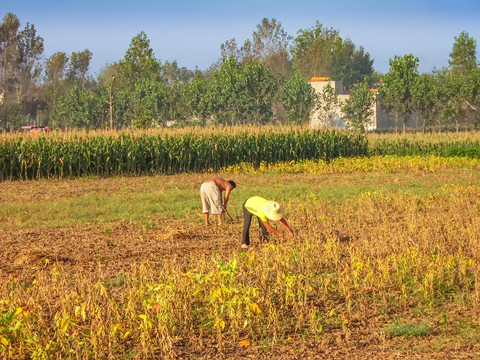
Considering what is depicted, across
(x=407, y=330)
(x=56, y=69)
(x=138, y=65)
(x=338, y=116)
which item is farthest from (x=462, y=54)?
(x=407, y=330)

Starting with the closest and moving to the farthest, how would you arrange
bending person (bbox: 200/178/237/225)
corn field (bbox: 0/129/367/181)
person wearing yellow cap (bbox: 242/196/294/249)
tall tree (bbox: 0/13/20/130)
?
1. person wearing yellow cap (bbox: 242/196/294/249)
2. bending person (bbox: 200/178/237/225)
3. corn field (bbox: 0/129/367/181)
4. tall tree (bbox: 0/13/20/130)

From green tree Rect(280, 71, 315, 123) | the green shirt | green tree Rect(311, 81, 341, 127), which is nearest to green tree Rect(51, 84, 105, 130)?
green tree Rect(280, 71, 315, 123)

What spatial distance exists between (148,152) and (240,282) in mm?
16993

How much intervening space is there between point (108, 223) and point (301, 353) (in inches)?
305

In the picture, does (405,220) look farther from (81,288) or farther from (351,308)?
(81,288)

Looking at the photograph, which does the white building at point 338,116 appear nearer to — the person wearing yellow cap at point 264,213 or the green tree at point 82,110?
the green tree at point 82,110

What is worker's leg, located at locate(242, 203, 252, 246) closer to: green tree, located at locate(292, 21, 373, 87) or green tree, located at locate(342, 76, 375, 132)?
green tree, located at locate(342, 76, 375, 132)

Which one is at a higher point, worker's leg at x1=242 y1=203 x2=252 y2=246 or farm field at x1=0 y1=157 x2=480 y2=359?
worker's leg at x1=242 y1=203 x2=252 y2=246

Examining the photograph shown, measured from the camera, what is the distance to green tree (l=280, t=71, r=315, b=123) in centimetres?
5812

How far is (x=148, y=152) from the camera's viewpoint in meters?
23.7

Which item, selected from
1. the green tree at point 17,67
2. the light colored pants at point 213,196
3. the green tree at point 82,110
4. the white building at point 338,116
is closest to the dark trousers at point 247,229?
the light colored pants at point 213,196

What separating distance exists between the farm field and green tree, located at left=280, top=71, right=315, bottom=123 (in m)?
43.8

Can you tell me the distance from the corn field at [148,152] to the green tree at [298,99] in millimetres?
30114

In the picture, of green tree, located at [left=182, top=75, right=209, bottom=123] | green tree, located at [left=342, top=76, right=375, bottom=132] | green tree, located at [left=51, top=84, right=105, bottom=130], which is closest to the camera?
green tree, located at [left=342, top=76, right=375, bottom=132]
